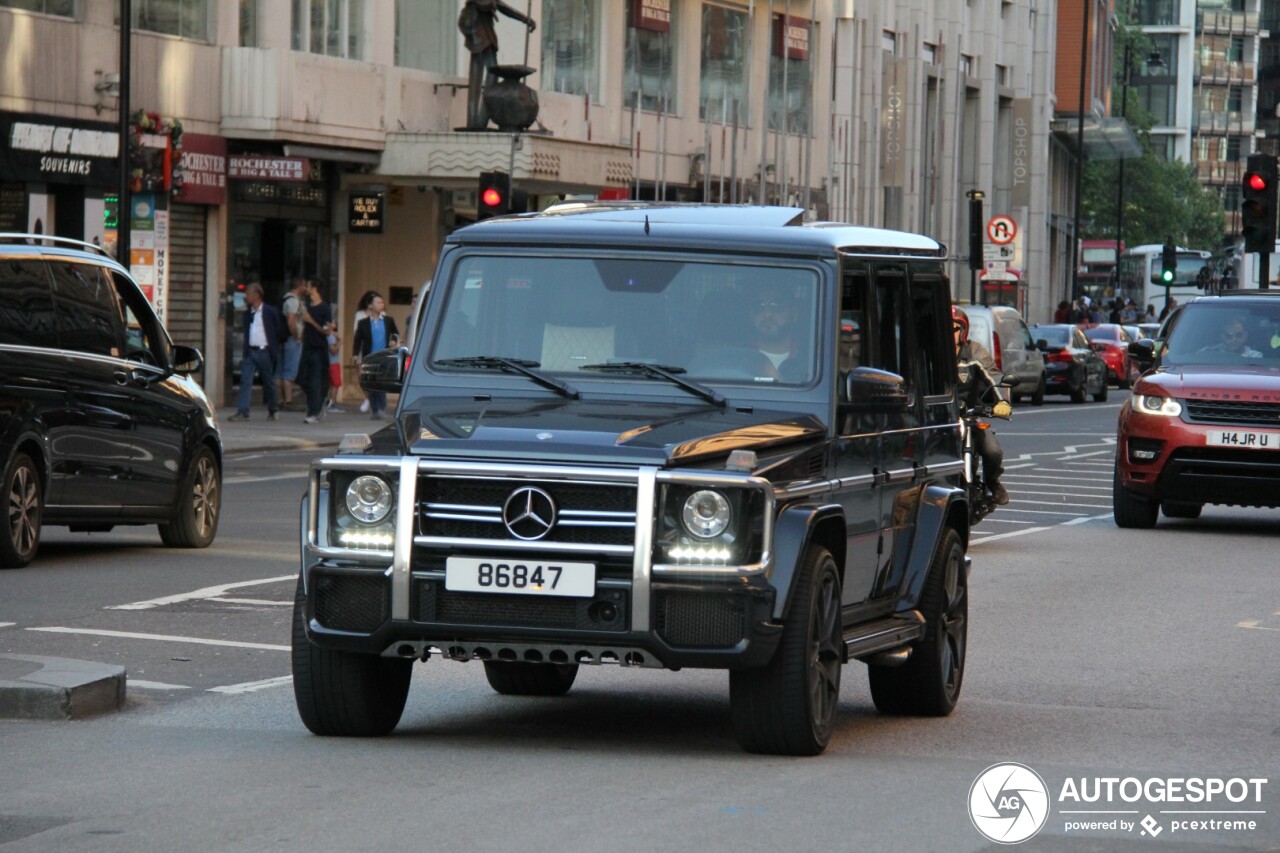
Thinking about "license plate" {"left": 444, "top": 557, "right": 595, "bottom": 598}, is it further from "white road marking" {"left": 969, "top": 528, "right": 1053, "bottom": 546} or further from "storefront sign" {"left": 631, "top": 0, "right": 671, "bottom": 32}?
"storefront sign" {"left": 631, "top": 0, "right": 671, "bottom": 32}

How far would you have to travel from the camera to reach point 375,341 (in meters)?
36.3

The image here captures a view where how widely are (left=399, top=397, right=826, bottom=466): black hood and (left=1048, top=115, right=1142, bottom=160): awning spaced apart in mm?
79589

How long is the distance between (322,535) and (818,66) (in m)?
48.1

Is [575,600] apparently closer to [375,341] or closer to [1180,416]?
[1180,416]

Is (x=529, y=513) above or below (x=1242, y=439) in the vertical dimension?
above

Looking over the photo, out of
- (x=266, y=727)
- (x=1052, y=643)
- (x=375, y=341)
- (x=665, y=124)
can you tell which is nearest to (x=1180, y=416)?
(x=1052, y=643)

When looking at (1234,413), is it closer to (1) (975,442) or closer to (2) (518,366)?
(1) (975,442)

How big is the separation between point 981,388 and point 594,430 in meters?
8.97

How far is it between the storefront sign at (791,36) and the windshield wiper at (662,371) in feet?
145

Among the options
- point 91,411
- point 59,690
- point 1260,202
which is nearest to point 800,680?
point 59,690

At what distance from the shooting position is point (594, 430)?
8.24 meters

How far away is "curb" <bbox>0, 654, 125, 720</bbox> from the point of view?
30.7ft

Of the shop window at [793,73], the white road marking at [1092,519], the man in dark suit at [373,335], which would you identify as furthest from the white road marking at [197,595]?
the shop window at [793,73]

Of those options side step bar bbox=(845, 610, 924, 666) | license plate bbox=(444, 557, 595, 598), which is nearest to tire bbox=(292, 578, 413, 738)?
license plate bbox=(444, 557, 595, 598)
